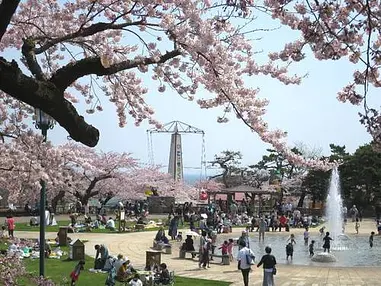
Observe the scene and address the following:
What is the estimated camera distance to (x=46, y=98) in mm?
5691

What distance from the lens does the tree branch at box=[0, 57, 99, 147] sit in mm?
5402

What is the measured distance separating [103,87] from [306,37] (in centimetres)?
700

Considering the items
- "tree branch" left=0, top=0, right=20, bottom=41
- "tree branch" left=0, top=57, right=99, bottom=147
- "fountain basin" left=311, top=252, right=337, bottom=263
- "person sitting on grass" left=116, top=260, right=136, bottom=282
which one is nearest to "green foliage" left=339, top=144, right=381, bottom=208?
"fountain basin" left=311, top=252, right=337, bottom=263

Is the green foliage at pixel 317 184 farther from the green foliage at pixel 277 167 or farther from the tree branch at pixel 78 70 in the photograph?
the tree branch at pixel 78 70

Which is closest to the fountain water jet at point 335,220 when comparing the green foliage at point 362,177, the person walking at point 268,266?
the green foliage at point 362,177

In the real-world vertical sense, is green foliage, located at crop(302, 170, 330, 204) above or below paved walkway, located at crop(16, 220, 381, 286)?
above

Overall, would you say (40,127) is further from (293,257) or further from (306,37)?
(293,257)

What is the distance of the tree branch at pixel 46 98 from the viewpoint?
5.40 meters

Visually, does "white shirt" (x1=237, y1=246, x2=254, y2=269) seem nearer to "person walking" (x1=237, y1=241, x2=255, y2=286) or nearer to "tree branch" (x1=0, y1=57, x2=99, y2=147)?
"person walking" (x1=237, y1=241, x2=255, y2=286)

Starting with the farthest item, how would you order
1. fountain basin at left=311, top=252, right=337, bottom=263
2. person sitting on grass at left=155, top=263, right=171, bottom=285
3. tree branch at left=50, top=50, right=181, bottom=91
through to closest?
fountain basin at left=311, top=252, right=337, bottom=263 → person sitting on grass at left=155, top=263, right=171, bottom=285 → tree branch at left=50, top=50, right=181, bottom=91

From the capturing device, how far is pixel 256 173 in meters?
77.1

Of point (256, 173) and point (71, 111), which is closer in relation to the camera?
point (71, 111)

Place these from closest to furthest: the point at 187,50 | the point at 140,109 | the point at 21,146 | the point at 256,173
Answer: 1. the point at 187,50
2. the point at 21,146
3. the point at 140,109
4. the point at 256,173

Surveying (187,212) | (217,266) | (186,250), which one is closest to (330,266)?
(217,266)
